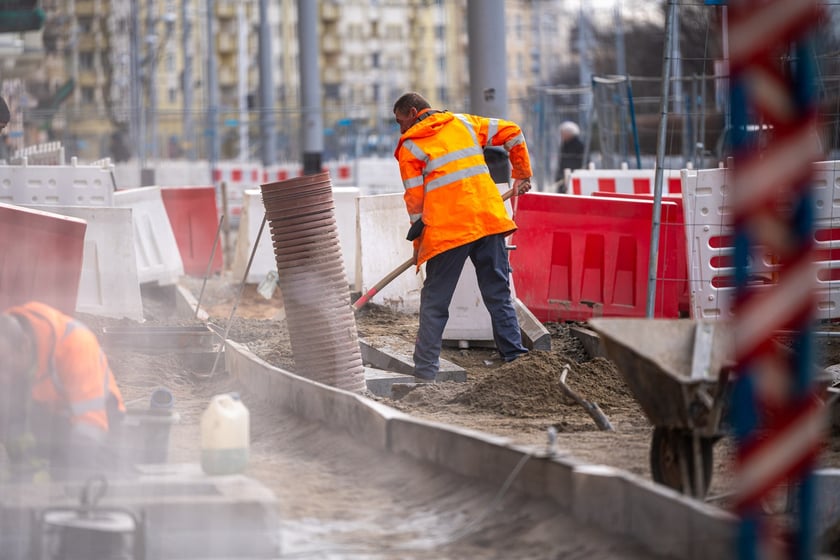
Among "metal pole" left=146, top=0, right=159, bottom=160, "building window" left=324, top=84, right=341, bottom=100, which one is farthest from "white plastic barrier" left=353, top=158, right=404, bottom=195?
"building window" left=324, top=84, right=341, bottom=100

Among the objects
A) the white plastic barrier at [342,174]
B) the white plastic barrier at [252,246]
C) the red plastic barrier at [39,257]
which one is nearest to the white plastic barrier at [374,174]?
the white plastic barrier at [342,174]

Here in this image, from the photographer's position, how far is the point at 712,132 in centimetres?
2364

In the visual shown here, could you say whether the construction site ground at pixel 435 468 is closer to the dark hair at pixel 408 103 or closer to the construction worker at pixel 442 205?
the construction worker at pixel 442 205

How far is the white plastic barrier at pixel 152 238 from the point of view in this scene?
50.3ft

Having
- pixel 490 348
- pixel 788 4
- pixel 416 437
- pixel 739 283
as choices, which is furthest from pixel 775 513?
pixel 490 348

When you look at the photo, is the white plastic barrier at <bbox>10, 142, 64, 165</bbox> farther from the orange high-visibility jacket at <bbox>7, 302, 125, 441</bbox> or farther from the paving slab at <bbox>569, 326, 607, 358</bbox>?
the orange high-visibility jacket at <bbox>7, 302, 125, 441</bbox>

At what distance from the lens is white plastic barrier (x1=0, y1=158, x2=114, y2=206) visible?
1642cm

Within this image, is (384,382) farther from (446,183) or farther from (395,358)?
(446,183)

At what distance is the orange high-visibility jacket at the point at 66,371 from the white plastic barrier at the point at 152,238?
29.2 ft

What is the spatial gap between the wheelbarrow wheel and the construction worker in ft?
12.7

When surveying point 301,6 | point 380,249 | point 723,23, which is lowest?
point 380,249

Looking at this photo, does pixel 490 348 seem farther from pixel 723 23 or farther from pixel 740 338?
pixel 740 338

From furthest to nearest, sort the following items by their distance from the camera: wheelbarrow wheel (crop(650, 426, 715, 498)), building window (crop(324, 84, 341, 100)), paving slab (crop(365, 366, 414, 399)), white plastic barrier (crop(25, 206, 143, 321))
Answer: building window (crop(324, 84, 341, 100))
white plastic barrier (crop(25, 206, 143, 321))
paving slab (crop(365, 366, 414, 399))
wheelbarrow wheel (crop(650, 426, 715, 498))

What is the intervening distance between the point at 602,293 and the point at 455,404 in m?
3.58
